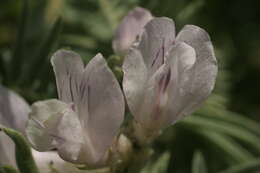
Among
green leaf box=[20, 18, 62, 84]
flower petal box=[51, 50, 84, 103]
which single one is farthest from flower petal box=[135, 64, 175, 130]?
green leaf box=[20, 18, 62, 84]

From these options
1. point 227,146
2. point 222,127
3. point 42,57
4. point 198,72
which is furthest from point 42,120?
point 227,146

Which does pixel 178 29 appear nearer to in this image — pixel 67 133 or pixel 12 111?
pixel 12 111

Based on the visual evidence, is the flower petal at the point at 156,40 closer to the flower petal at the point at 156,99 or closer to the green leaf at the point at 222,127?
the flower petal at the point at 156,99

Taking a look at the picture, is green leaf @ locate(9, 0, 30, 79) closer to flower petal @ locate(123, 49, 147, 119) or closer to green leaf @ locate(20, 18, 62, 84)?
green leaf @ locate(20, 18, 62, 84)

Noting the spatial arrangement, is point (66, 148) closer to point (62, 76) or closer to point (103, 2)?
point (62, 76)

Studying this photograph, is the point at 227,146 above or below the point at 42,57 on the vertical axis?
below

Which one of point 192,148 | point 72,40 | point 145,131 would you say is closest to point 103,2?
point 72,40
